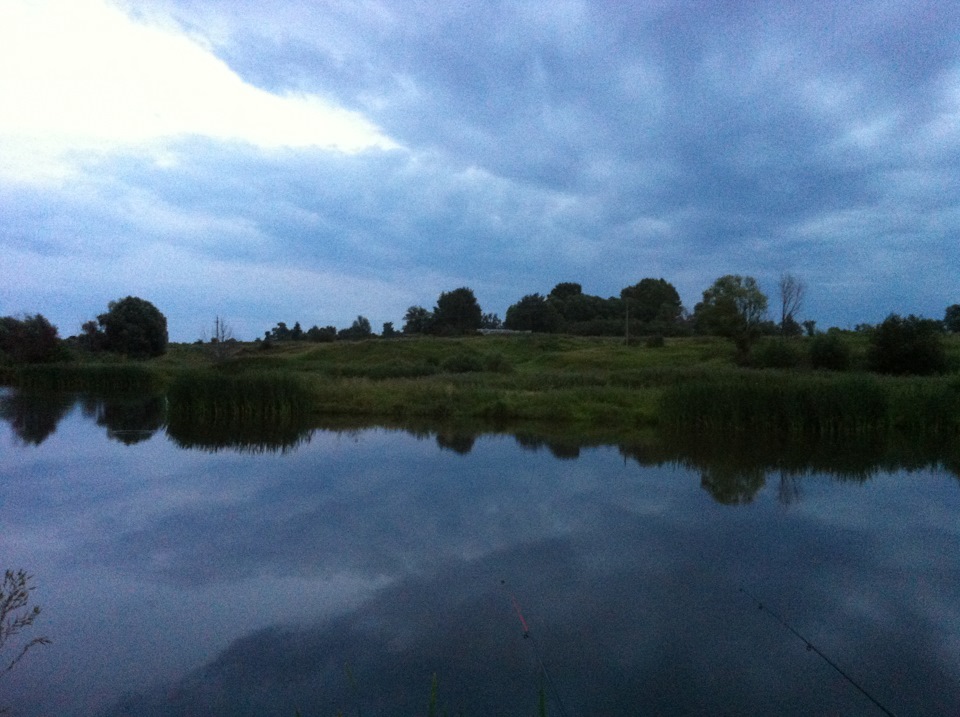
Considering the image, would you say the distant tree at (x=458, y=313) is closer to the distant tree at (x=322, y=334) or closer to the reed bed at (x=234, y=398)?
the distant tree at (x=322, y=334)

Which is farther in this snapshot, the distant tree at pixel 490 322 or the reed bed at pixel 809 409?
the distant tree at pixel 490 322

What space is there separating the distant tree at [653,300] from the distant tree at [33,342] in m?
55.5

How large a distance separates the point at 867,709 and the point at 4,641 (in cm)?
610

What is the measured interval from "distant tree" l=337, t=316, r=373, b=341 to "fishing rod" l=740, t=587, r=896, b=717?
6116cm

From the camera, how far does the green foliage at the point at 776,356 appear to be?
3309 centimetres

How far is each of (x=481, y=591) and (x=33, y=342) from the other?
42.1m

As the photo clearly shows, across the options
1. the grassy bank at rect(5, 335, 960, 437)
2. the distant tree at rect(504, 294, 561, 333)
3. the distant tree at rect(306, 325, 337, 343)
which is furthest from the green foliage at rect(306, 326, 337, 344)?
the grassy bank at rect(5, 335, 960, 437)

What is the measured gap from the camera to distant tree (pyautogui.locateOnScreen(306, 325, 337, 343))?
63.2 meters

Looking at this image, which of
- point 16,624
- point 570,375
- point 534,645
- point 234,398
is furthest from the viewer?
point 570,375

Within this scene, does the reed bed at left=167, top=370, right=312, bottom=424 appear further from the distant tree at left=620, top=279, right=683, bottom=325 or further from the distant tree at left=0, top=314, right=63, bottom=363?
the distant tree at left=620, top=279, right=683, bottom=325

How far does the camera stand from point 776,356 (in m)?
33.4

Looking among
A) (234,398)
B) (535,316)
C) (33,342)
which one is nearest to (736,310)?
(535,316)

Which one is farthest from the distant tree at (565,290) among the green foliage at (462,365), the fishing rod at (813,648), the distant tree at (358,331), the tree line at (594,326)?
the fishing rod at (813,648)

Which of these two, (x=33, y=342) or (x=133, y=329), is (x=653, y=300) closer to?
(x=133, y=329)
